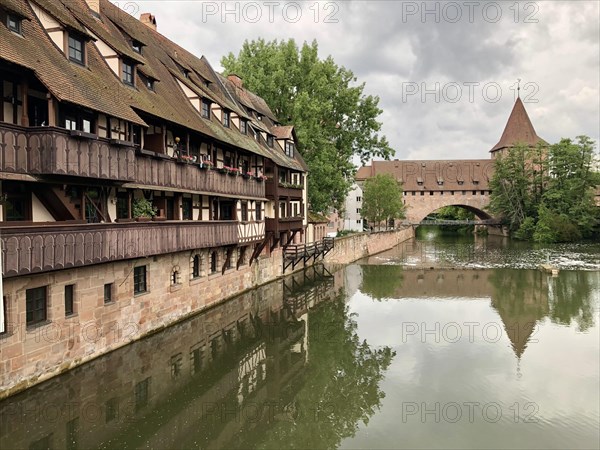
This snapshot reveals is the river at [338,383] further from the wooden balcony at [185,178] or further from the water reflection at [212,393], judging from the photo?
the wooden balcony at [185,178]

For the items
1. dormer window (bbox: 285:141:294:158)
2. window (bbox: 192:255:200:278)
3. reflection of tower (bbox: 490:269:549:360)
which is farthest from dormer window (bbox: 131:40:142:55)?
reflection of tower (bbox: 490:269:549:360)

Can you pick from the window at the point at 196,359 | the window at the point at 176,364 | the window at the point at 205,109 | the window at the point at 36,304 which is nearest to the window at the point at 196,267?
the window at the point at 196,359

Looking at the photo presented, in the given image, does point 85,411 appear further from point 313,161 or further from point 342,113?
point 342,113

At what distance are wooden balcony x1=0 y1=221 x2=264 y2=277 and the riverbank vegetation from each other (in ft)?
171

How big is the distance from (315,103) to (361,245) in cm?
1503

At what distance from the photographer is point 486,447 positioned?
9.01 metres

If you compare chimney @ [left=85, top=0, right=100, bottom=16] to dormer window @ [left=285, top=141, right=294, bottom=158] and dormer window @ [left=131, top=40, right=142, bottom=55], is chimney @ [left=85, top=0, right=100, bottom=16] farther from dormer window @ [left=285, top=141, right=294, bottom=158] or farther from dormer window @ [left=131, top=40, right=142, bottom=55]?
dormer window @ [left=285, top=141, right=294, bottom=158]

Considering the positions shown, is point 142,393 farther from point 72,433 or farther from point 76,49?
point 76,49

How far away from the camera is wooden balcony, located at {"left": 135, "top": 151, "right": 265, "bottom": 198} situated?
1385 centimetres

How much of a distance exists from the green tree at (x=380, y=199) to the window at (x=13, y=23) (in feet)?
152

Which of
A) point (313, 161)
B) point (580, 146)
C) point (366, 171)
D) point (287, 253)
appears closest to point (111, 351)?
point (287, 253)

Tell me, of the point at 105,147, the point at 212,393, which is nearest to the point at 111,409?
the point at 212,393

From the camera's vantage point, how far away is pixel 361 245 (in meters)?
41.4

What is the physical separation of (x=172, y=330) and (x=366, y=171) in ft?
217
